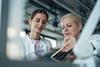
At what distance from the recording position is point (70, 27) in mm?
1370

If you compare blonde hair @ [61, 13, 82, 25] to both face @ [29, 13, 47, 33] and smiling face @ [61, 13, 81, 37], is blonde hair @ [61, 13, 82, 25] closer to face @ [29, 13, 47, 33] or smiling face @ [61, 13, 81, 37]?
smiling face @ [61, 13, 81, 37]

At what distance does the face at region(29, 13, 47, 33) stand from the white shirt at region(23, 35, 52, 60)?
5cm

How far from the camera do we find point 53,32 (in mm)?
1294

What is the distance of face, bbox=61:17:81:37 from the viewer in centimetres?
135

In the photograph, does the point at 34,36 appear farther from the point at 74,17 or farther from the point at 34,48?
the point at 74,17

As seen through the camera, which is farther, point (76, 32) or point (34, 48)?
point (76, 32)

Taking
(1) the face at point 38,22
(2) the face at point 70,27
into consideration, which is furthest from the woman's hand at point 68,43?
(1) the face at point 38,22

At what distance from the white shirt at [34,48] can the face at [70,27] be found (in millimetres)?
123

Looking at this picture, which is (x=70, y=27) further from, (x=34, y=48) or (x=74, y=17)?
(x=34, y=48)

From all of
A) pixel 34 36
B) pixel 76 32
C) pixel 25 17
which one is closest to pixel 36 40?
pixel 34 36

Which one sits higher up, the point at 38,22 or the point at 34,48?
the point at 38,22

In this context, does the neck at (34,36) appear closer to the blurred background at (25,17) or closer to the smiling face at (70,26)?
the blurred background at (25,17)

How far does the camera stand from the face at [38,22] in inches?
50.4

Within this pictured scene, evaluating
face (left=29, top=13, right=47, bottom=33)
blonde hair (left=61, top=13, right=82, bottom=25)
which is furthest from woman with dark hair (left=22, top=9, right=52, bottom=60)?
blonde hair (left=61, top=13, right=82, bottom=25)
